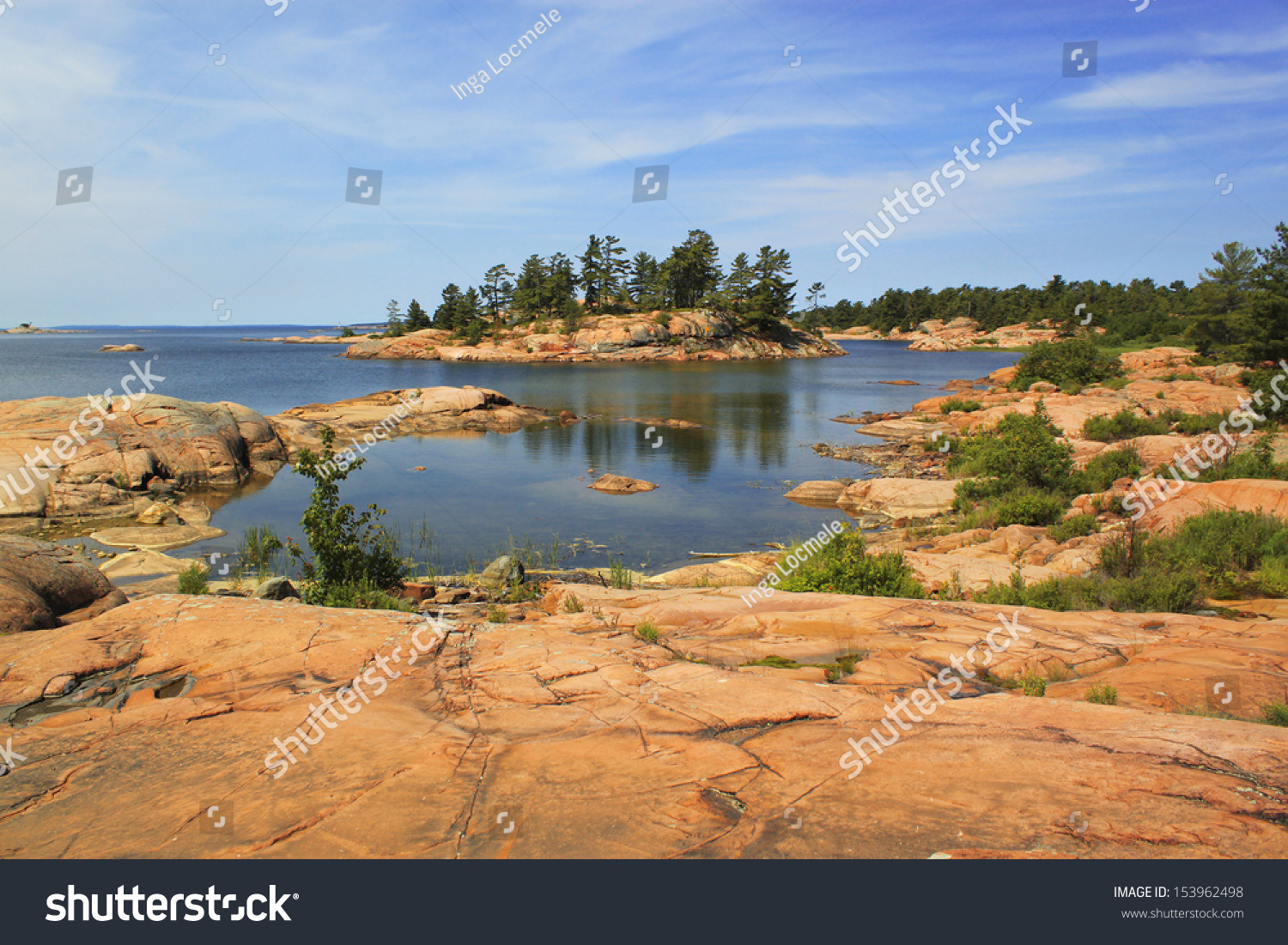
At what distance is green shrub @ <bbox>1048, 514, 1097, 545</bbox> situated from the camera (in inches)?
600

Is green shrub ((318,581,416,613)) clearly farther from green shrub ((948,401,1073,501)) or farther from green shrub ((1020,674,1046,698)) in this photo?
green shrub ((948,401,1073,501))

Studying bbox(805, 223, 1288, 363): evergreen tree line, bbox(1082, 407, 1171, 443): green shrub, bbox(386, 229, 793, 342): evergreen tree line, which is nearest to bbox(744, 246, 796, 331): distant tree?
bbox(386, 229, 793, 342): evergreen tree line

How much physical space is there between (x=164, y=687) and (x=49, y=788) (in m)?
2.10

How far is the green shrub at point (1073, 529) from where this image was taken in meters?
15.2

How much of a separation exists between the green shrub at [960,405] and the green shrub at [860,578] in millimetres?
32142

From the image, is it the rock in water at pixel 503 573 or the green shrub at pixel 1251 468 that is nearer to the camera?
the rock in water at pixel 503 573

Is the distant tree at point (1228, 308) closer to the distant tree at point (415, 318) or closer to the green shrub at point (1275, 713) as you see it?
the green shrub at point (1275, 713)

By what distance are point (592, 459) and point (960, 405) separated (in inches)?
944

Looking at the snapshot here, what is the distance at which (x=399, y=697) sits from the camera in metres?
6.93

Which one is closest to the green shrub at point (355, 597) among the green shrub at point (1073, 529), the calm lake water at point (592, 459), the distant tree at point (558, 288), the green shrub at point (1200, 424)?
the calm lake water at point (592, 459)

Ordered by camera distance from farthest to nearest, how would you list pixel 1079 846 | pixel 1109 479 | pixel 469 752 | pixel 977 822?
pixel 1109 479 → pixel 469 752 → pixel 977 822 → pixel 1079 846

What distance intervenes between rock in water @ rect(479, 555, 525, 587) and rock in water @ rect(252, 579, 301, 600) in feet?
11.9

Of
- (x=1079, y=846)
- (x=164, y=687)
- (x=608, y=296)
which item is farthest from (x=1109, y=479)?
(x=608, y=296)

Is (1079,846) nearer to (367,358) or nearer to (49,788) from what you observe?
(49,788)
